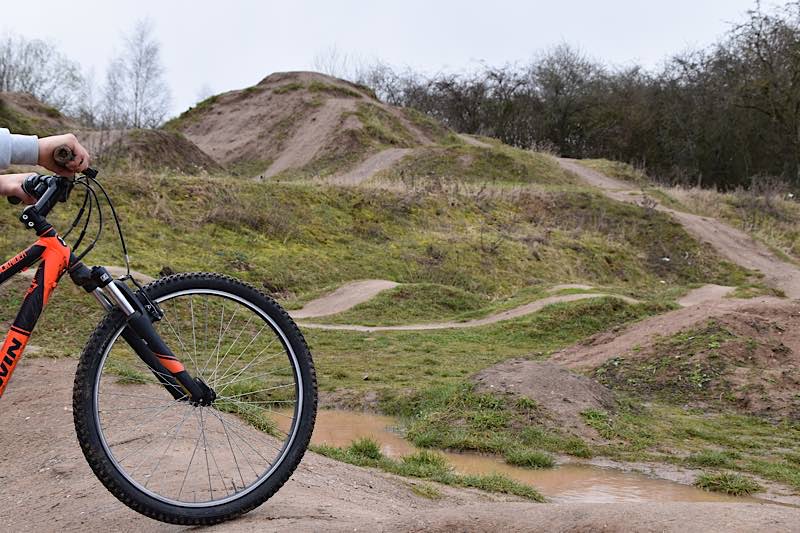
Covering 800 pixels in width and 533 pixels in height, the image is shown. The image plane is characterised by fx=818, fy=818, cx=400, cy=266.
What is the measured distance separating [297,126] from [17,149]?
3927 centimetres

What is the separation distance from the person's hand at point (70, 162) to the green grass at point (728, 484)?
567 cm

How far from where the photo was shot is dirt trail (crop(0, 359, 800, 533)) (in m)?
3.09

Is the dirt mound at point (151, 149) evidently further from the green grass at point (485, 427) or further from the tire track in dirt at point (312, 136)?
the green grass at point (485, 427)

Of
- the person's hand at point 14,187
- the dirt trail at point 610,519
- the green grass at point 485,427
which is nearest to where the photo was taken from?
the dirt trail at point 610,519

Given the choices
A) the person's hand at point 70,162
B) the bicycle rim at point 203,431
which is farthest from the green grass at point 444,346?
the person's hand at point 70,162

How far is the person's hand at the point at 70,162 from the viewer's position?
10.7 ft

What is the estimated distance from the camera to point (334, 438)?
8234 mm

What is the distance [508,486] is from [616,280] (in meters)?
20.3

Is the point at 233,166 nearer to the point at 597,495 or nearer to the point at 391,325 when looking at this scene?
the point at 391,325

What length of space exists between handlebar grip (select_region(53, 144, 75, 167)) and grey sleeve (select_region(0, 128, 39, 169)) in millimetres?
79

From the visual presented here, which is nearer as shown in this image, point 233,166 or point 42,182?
point 42,182

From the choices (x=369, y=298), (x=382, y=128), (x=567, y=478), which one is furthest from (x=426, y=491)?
(x=382, y=128)

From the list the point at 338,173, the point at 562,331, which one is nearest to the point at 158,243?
the point at 562,331

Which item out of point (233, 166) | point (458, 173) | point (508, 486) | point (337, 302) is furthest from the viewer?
point (233, 166)
